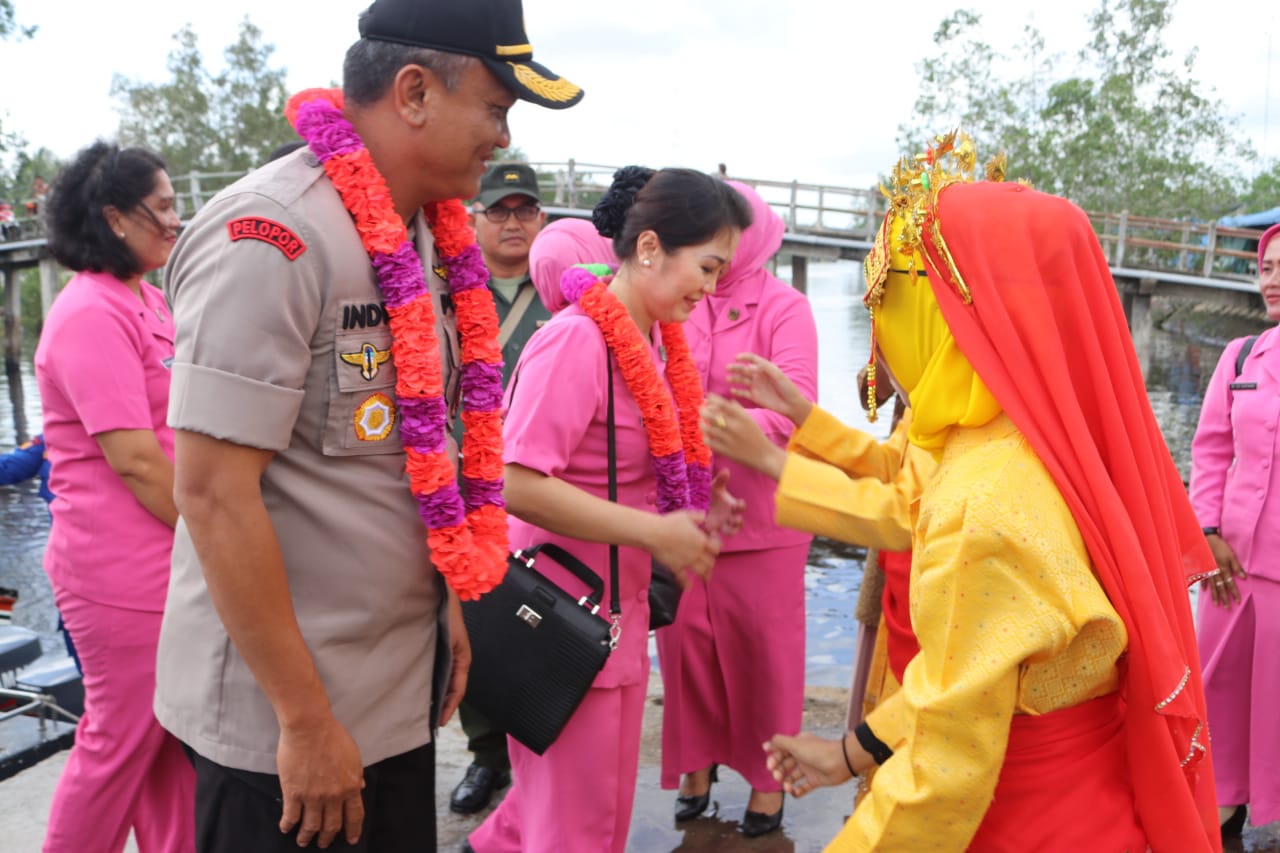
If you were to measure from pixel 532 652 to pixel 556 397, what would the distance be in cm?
62

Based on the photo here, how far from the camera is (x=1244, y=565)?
376 centimetres

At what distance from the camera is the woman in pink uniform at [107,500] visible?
2717 mm

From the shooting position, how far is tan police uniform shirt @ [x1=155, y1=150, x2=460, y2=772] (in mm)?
1519

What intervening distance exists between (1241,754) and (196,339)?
3.89 meters

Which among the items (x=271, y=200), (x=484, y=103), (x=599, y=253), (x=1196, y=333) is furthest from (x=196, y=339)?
(x=1196, y=333)

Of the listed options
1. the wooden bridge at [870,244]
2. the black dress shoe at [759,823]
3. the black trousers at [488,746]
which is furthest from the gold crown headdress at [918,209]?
the wooden bridge at [870,244]

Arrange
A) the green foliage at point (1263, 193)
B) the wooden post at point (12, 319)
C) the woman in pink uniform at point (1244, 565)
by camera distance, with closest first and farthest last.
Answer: the woman in pink uniform at point (1244, 565), the wooden post at point (12, 319), the green foliage at point (1263, 193)

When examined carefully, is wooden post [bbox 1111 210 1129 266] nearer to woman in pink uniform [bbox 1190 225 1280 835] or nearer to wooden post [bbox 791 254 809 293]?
wooden post [bbox 791 254 809 293]

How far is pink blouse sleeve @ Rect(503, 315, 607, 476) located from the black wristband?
94 centimetres

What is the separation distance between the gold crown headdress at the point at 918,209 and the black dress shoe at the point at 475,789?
2.47 meters

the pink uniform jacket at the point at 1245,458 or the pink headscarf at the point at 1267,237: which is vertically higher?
the pink headscarf at the point at 1267,237

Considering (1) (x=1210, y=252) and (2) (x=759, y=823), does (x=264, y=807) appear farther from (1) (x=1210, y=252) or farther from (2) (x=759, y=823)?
(1) (x=1210, y=252)

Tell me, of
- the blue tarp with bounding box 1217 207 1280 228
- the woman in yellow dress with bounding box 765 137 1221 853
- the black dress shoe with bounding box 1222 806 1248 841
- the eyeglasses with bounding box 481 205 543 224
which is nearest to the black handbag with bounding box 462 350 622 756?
the woman in yellow dress with bounding box 765 137 1221 853

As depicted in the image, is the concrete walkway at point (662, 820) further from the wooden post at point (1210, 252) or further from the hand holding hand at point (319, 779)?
the wooden post at point (1210, 252)
